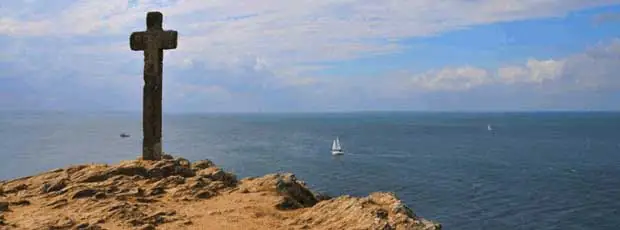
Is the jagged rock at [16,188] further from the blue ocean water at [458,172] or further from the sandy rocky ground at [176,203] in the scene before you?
the blue ocean water at [458,172]

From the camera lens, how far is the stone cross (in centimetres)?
2372

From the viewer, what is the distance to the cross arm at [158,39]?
2370 cm

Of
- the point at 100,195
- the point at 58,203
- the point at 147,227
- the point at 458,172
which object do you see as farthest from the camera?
the point at 458,172

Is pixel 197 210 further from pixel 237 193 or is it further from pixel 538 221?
pixel 538 221

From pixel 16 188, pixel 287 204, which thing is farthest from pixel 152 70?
pixel 287 204

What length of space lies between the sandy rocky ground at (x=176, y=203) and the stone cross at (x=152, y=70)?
3.33 ft

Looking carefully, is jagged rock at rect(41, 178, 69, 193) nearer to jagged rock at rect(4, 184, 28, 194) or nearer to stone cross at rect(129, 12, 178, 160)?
jagged rock at rect(4, 184, 28, 194)

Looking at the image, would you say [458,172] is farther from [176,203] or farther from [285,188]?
[176,203]

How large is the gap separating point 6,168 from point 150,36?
7514 cm

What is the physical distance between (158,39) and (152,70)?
135 cm

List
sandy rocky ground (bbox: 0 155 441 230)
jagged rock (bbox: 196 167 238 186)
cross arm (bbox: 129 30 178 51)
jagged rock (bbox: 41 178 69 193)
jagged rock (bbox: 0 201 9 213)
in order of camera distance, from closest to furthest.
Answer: sandy rocky ground (bbox: 0 155 441 230) < jagged rock (bbox: 0 201 9 213) < jagged rock (bbox: 41 178 69 193) < jagged rock (bbox: 196 167 238 186) < cross arm (bbox: 129 30 178 51)

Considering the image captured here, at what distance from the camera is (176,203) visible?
19578mm

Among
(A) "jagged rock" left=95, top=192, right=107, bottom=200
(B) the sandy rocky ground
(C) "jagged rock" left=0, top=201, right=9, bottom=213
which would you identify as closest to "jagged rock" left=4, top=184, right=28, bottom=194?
(B) the sandy rocky ground

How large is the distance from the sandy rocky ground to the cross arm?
4.94 m
